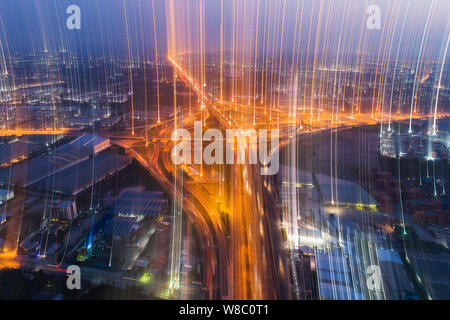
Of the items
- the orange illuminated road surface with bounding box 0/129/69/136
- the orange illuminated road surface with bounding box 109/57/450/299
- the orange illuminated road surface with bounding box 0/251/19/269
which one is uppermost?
the orange illuminated road surface with bounding box 0/129/69/136

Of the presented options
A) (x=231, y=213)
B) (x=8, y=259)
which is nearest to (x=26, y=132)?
(x=8, y=259)

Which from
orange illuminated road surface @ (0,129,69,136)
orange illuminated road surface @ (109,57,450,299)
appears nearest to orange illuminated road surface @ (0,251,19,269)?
orange illuminated road surface @ (109,57,450,299)

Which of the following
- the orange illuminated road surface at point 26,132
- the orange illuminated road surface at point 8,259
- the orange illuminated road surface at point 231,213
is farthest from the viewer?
the orange illuminated road surface at point 26,132

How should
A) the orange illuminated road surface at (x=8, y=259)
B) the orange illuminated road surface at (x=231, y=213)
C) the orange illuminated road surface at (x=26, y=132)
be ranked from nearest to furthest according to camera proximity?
1. the orange illuminated road surface at (x=231, y=213)
2. the orange illuminated road surface at (x=8, y=259)
3. the orange illuminated road surface at (x=26, y=132)

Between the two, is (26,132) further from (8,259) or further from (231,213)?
(231,213)

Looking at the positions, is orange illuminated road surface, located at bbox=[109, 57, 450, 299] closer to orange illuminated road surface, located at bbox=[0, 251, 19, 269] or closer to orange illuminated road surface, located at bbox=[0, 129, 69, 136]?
orange illuminated road surface, located at bbox=[0, 129, 69, 136]

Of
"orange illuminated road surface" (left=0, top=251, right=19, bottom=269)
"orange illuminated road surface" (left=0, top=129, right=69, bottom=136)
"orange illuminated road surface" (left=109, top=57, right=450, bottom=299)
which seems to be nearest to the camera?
"orange illuminated road surface" (left=109, top=57, right=450, bottom=299)

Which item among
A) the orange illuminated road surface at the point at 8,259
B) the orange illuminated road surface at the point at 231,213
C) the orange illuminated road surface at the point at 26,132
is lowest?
the orange illuminated road surface at the point at 8,259

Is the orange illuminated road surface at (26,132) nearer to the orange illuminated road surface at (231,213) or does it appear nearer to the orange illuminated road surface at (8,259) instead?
the orange illuminated road surface at (231,213)

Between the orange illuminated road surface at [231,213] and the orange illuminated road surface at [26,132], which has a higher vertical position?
the orange illuminated road surface at [26,132]

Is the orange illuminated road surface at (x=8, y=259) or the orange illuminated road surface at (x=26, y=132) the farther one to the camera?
the orange illuminated road surface at (x=26, y=132)

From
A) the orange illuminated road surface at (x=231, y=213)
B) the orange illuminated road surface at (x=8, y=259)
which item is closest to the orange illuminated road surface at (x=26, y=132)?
the orange illuminated road surface at (x=231, y=213)
